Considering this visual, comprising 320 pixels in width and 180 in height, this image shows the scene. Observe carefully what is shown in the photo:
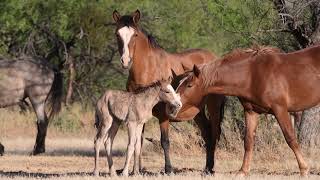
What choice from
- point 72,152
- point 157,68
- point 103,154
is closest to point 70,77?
point 72,152

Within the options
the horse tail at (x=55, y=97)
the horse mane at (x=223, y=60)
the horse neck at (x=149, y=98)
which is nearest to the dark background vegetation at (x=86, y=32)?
the horse tail at (x=55, y=97)

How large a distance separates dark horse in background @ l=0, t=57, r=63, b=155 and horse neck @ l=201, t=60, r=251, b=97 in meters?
7.40

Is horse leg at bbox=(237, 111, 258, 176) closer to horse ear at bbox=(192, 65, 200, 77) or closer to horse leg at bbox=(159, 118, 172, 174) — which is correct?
horse ear at bbox=(192, 65, 200, 77)

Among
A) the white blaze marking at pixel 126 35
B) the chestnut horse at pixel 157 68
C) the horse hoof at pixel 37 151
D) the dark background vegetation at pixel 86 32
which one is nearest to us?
the white blaze marking at pixel 126 35

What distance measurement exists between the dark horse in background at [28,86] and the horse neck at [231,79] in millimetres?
7400

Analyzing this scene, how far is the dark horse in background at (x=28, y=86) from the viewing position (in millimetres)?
19734

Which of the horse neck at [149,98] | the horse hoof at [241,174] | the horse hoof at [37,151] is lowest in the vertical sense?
the horse hoof at [37,151]

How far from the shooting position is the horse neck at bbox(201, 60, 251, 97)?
1323 cm

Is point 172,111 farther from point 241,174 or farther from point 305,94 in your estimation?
point 305,94

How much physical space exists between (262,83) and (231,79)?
53cm

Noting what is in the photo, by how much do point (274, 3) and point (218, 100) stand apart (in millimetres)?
4001

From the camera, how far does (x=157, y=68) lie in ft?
46.9

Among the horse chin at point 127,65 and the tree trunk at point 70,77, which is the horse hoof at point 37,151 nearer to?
the horse chin at point 127,65

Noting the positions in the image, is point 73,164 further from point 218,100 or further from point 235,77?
point 235,77
